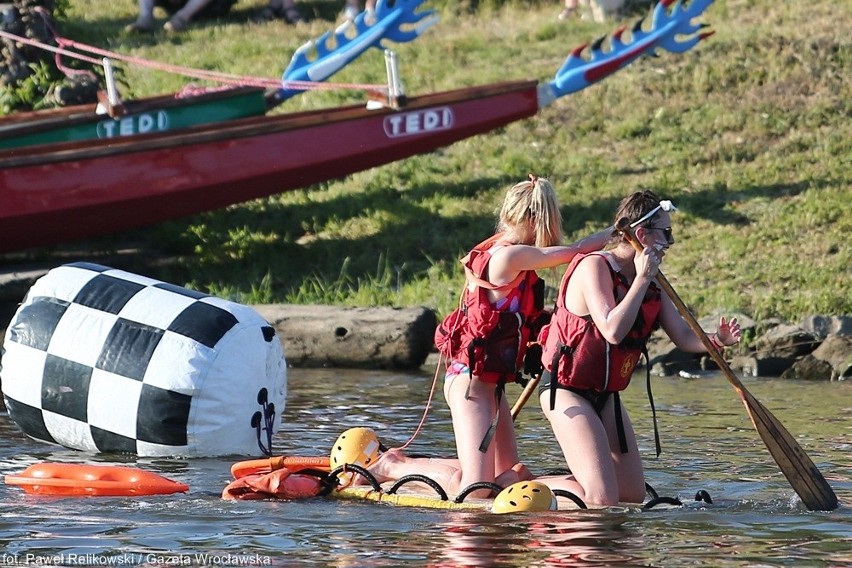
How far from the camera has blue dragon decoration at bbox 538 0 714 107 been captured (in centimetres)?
1477

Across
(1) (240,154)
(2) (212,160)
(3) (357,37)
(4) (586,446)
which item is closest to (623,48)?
(3) (357,37)

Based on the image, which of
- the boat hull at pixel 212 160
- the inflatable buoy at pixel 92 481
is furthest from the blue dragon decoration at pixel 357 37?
the inflatable buoy at pixel 92 481

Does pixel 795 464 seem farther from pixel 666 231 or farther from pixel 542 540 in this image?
pixel 542 540

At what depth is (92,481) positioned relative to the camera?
777cm

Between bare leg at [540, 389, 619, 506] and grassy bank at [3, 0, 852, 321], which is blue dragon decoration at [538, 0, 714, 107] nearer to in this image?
grassy bank at [3, 0, 852, 321]

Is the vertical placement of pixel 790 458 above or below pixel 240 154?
below

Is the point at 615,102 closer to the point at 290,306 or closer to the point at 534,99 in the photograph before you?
the point at 534,99

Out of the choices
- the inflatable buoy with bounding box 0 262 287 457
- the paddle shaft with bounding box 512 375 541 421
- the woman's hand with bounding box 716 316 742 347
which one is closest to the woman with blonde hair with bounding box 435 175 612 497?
the paddle shaft with bounding box 512 375 541 421

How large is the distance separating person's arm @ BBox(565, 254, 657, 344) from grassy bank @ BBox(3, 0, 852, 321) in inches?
216

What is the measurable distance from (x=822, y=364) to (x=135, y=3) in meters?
14.5

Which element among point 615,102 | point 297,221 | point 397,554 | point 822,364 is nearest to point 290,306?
point 297,221

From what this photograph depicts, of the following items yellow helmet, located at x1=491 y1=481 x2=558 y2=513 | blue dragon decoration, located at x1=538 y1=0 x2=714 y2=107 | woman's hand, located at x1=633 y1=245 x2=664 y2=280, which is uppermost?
blue dragon decoration, located at x1=538 y1=0 x2=714 y2=107

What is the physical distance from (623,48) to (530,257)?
813cm

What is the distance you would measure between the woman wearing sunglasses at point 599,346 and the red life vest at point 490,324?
20 centimetres
